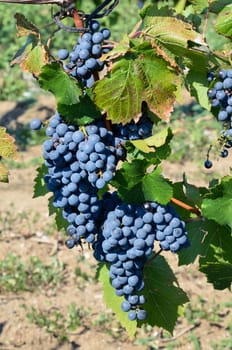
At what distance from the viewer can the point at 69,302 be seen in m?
4.46

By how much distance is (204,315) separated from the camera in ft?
14.0

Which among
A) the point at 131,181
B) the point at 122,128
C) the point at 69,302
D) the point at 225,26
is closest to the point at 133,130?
the point at 122,128

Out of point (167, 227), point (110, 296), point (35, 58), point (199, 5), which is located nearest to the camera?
point (167, 227)

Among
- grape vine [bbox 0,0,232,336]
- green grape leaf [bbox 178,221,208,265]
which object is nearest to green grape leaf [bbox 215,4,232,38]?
grape vine [bbox 0,0,232,336]

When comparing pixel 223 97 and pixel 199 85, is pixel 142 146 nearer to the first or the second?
pixel 223 97

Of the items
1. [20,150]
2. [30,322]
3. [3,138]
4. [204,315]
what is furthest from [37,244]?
[3,138]

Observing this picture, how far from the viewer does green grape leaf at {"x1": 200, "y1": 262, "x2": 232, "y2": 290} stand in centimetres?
199

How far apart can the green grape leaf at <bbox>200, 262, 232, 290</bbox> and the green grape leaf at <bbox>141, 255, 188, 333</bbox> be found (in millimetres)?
196

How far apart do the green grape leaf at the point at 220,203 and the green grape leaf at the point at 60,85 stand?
19.3 inches

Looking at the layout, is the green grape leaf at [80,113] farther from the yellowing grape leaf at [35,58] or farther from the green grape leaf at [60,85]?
the yellowing grape leaf at [35,58]

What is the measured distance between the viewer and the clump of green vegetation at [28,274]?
457 centimetres

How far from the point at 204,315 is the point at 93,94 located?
285 centimetres

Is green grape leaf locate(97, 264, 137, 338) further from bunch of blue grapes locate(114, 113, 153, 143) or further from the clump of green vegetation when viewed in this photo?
the clump of green vegetation

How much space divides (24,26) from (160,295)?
0.97m
